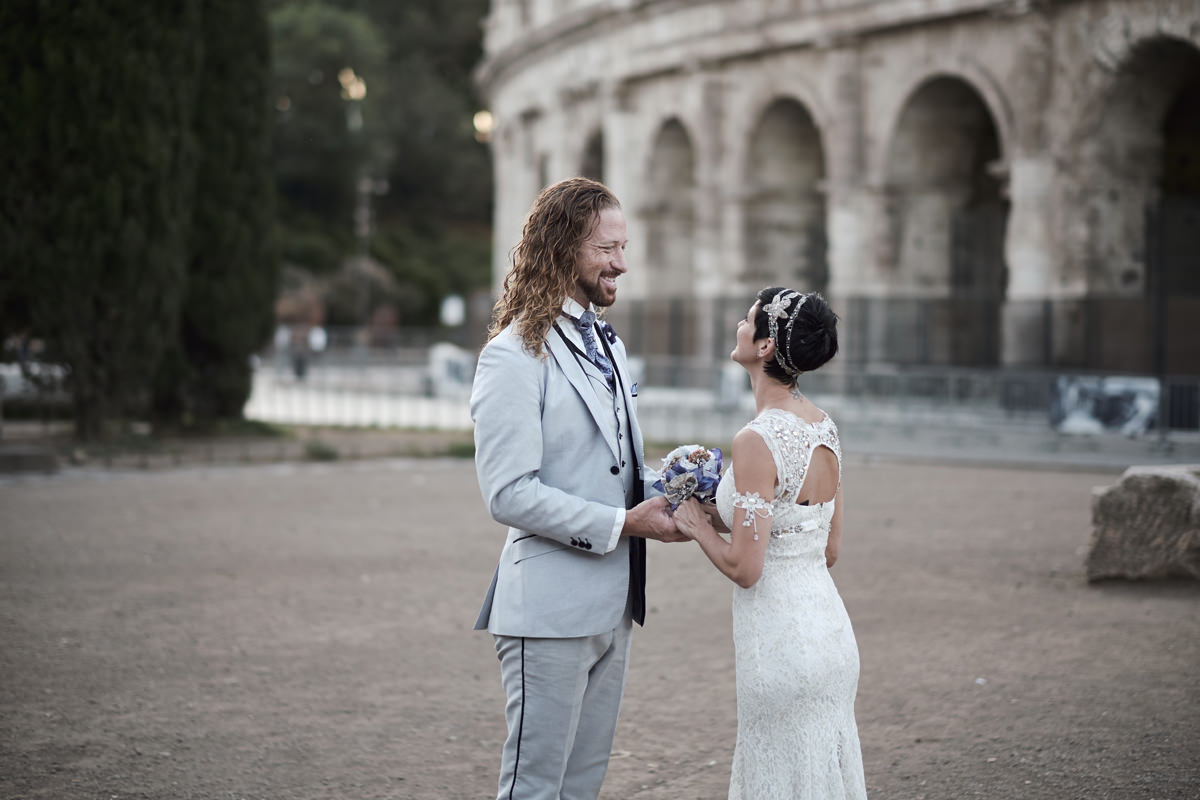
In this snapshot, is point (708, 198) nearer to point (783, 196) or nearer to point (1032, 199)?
point (783, 196)

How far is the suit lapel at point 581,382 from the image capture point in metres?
3.82

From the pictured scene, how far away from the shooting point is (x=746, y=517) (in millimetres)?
3756

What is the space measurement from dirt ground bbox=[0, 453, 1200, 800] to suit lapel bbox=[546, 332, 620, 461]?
207 cm

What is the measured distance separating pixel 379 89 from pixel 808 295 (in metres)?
72.3

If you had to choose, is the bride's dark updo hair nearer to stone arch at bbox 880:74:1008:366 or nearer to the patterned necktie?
the patterned necktie

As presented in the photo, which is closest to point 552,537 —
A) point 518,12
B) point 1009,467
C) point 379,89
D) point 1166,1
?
point 1009,467

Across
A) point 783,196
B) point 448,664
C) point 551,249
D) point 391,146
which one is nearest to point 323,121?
point 391,146

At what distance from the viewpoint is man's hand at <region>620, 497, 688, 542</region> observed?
3746 millimetres

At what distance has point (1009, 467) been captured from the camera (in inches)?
682

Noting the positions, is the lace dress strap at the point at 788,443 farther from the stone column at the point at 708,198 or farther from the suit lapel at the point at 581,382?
the stone column at the point at 708,198

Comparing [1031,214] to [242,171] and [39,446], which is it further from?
[39,446]

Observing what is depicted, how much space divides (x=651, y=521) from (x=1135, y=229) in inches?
781

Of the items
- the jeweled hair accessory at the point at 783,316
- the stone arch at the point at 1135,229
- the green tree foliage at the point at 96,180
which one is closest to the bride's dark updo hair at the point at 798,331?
the jeweled hair accessory at the point at 783,316

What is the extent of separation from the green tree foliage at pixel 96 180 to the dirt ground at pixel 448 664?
204 inches
